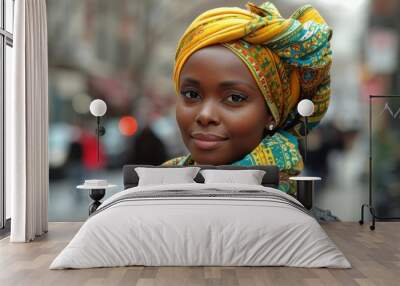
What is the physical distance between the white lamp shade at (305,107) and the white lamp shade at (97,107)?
2333 mm

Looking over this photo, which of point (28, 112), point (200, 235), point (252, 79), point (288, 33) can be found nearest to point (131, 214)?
point (200, 235)

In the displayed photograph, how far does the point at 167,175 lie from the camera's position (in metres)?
5.98

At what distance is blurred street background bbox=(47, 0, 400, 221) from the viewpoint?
21.8 feet

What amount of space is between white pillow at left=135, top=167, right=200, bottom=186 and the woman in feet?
1.34

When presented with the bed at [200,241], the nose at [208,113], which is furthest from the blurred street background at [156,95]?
the bed at [200,241]

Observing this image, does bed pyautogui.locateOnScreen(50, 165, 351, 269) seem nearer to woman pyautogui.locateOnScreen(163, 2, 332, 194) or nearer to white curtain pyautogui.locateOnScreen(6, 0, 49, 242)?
white curtain pyautogui.locateOnScreen(6, 0, 49, 242)

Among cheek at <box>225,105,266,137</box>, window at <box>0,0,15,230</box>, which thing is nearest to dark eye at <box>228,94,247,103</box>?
cheek at <box>225,105,266,137</box>

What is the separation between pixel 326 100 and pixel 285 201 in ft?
7.73

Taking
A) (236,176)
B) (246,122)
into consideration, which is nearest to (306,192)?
(236,176)

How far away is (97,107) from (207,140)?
4.54 feet

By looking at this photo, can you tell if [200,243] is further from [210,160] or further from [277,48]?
[277,48]

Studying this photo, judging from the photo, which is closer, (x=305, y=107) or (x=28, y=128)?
(x=28, y=128)

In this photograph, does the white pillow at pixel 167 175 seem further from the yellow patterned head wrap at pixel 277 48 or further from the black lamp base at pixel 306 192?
the black lamp base at pixel 306 192

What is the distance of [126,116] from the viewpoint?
667 cm
